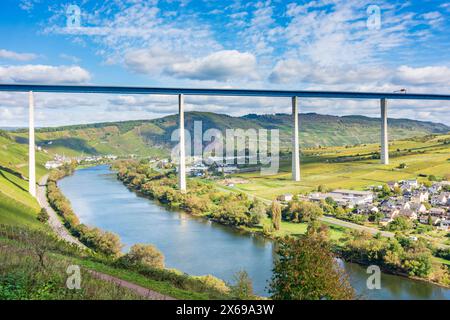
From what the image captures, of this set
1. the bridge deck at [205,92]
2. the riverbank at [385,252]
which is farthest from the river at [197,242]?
the bridge deck at [205,92]

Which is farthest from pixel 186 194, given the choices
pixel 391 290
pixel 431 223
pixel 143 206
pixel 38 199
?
pixel 391 290

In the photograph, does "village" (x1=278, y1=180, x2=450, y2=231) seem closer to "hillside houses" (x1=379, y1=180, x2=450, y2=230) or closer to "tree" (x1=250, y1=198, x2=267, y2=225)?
"hillside houses" (x1=379, y1=180, x2=450, y2=230)

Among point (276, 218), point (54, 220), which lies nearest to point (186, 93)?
point (276, 218)

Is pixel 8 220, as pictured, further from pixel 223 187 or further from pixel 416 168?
pixel 416 168

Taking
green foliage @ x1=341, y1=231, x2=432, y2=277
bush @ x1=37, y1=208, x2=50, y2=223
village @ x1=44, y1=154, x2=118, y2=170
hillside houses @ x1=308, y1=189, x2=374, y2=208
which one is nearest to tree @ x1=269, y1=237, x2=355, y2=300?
green foliage @ x1=341, y1=231, x2=432, y2=277

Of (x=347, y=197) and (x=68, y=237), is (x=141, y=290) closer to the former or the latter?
(x=68, y=237)

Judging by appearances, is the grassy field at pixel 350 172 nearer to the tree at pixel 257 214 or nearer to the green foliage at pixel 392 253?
the tree at pixel 257 214
